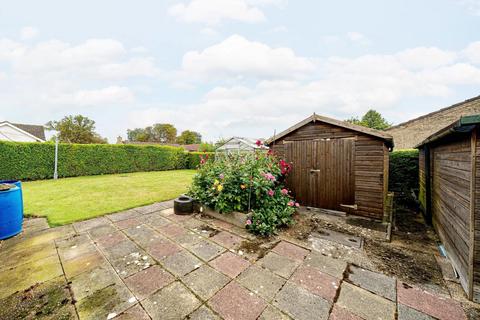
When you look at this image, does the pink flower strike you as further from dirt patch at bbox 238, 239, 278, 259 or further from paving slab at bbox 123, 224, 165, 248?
paving slab at bbox 123, 224, 165, 248

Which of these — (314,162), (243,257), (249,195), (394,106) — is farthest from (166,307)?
(394,106)

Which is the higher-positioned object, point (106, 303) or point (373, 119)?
point (373, 119)

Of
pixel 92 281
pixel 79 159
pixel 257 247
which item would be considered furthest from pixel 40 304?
pixel 79 159

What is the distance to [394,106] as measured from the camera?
60.2 ft

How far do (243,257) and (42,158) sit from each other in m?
12.8

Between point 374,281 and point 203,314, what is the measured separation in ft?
6.87

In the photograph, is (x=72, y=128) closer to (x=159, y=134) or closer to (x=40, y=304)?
(x=159, y=134)

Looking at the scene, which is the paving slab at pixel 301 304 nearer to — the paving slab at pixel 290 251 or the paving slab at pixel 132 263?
the paving slab at pixel 290 251

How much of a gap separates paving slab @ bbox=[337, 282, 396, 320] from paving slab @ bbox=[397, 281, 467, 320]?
8.9 inches

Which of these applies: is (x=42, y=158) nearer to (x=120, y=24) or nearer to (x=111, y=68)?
(x=111, y=68)

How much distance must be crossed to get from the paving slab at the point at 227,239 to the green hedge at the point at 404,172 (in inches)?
299

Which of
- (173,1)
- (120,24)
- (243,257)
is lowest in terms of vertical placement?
(243,257)

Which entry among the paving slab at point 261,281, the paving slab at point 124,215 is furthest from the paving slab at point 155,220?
the paving slab at point 261,281

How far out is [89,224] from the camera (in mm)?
3676
